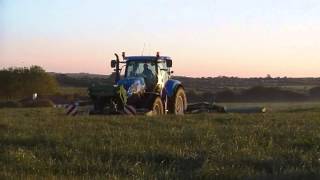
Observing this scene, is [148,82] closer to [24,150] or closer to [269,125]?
[269,125]

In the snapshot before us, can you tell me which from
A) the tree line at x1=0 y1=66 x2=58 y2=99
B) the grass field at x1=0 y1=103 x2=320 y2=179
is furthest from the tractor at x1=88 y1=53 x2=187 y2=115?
the tree line at x1=0 y1=66 x2=58 y2=99

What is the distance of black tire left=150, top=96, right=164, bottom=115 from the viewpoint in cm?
2625

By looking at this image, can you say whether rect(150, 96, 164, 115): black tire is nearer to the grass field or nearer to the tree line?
the grass field

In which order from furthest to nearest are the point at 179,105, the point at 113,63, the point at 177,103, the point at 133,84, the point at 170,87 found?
1. the point at 179,105
2. the point at 177,103
3. the point at 170,87
4. the point at 113,63
5. the point at 133,84

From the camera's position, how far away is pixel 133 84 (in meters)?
26.2

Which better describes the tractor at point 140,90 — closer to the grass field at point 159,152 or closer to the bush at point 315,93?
the grass field at point 159,152

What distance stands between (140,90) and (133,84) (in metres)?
0.65

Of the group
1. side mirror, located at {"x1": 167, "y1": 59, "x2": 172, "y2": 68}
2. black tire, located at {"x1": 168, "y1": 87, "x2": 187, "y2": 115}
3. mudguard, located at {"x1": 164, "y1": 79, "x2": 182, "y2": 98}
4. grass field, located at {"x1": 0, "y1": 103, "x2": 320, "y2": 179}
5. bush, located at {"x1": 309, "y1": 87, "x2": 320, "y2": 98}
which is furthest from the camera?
bush, located at {"x1": 309, "y1": 87, "x2": 320, "y2": 98}

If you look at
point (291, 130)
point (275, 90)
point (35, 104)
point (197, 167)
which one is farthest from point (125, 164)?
point (275, 90)

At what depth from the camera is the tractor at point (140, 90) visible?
25484mm

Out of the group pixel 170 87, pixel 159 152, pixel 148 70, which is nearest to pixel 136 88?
pixel 148 70

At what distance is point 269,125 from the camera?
18.3 metres

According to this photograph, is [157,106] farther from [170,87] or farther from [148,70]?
[170,87]

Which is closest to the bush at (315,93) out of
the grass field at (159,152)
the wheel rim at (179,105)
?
the wheel rim at (179,105)
